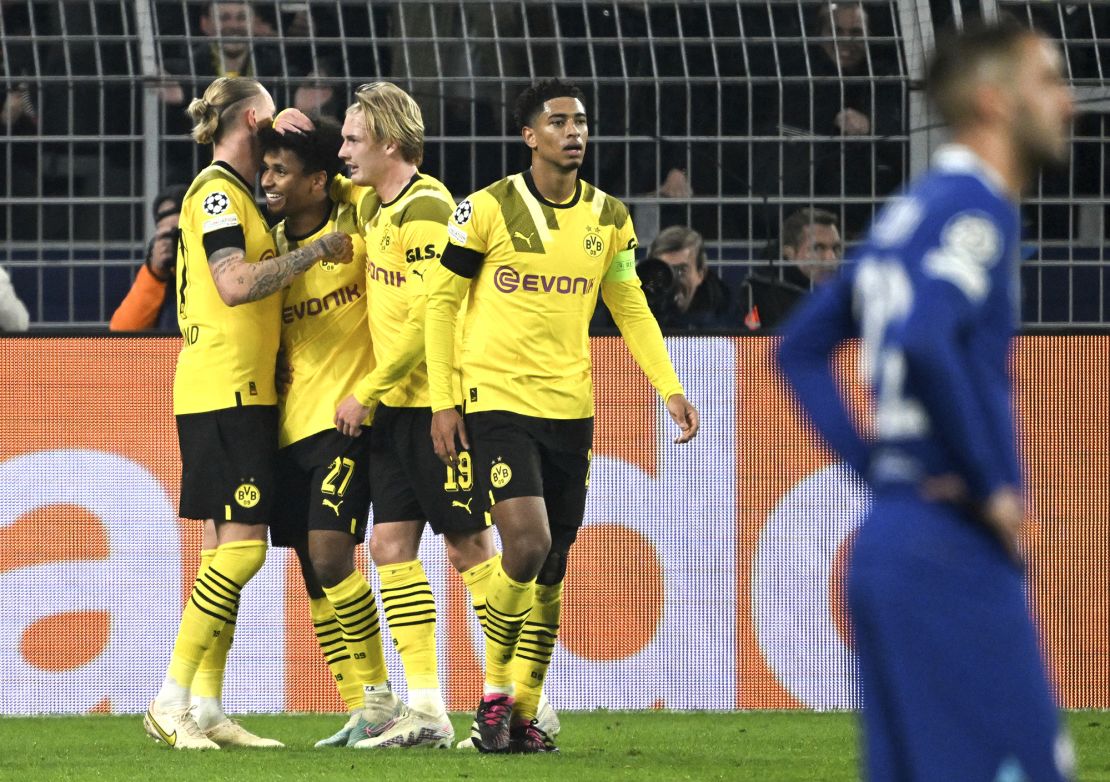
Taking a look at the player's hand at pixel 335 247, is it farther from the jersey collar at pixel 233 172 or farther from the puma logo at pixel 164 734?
the puma logo at pixel 164 734

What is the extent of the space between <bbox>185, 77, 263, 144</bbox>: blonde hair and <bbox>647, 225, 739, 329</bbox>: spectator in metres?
1.93

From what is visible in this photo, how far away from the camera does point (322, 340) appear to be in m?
7.05

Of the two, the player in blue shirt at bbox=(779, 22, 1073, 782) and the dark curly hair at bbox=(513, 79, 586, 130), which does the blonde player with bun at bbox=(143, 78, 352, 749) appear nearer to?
the dark curly hair at bbox=(513, 79, 586, 130)

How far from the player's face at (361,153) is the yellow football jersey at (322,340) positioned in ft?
0.73

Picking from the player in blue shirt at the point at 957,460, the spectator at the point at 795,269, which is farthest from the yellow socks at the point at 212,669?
the player in blue shirt at the point at 957,460

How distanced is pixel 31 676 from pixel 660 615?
2515 mm

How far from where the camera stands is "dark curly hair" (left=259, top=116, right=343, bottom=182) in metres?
7.02

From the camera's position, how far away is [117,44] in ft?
27.4

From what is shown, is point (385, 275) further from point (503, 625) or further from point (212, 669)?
point (212, 669)

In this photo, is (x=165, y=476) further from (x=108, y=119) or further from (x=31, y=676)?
(x=108, y=119)

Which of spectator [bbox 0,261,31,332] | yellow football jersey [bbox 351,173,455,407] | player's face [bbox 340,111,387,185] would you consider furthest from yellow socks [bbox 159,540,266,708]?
spectator [bbox 0,261,31,332]

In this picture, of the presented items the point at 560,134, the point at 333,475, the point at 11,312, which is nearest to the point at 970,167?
the point at 560,134

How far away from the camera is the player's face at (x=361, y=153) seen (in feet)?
22.8

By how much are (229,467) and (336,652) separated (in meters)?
0.89
